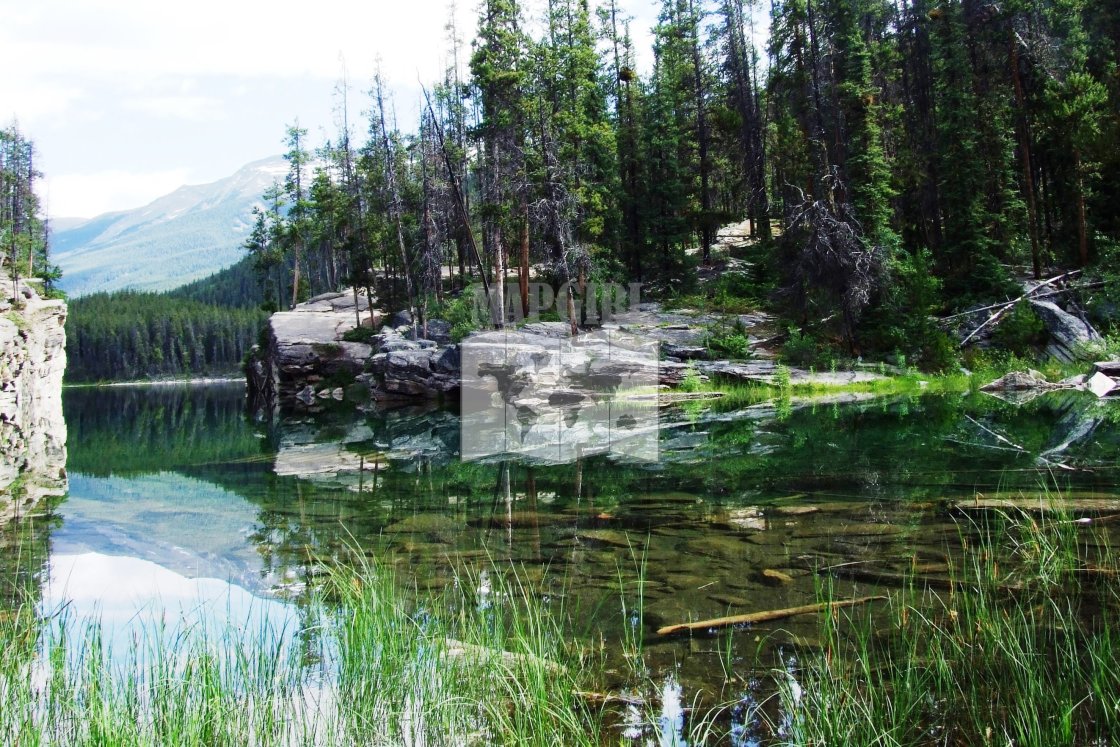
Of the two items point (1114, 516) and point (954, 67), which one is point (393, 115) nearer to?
point (954, 67)

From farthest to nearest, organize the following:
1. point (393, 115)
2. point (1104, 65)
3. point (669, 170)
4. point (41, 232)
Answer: point (41, 232) < point (393, 115) < point (669, 170) < point (1104, 65)

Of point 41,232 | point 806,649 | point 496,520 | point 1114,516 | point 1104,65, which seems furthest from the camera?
point 41,232

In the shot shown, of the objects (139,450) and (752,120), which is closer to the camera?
(139,450)

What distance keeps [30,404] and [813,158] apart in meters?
37.1

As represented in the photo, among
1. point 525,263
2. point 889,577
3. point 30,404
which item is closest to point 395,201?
point 525,263

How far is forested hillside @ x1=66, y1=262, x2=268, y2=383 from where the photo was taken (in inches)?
4562

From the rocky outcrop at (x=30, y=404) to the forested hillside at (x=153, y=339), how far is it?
73.1 meters

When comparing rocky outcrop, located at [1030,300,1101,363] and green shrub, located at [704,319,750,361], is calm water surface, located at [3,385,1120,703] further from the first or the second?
green shrub, located at [704,319,750,361]

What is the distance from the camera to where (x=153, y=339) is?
395ft

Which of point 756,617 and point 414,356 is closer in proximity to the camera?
point 756,617

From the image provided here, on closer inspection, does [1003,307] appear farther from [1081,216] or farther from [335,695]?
[335,695]

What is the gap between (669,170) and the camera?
1556 inches

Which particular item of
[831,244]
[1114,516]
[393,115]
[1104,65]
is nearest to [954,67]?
[1104,65]

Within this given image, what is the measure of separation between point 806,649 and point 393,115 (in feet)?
141
